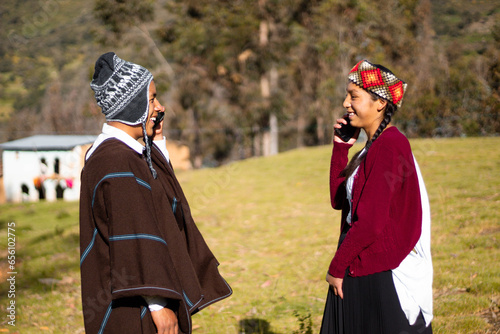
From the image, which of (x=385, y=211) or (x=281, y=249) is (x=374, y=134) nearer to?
(x=385, y=211)

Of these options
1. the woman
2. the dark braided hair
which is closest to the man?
the woman

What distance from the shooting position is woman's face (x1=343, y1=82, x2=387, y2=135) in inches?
91.7

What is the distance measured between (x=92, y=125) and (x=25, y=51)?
20.3 m

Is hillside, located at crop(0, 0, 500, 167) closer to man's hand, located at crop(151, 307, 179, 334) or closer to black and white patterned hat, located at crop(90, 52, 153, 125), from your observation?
black and white patterned hat, located at crop(90, 52, 153, 125)

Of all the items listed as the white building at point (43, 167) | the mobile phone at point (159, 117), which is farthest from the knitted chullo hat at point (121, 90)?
the white building at point (43, 167)

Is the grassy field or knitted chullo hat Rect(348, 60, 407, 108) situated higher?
knitted chullo hat Rect(348, 60, 407, 108)

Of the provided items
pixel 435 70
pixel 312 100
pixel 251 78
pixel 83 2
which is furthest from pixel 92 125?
pixel 83 2

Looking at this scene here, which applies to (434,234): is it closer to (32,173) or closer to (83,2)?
(32,173)

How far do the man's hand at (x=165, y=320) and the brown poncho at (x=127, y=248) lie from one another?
0.14 ft

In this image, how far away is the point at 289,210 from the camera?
10281mm

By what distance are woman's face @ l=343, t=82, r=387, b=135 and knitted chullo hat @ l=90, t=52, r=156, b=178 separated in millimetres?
1028

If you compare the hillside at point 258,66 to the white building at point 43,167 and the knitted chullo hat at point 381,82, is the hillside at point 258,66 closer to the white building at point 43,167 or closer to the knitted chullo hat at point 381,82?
the white building at point 43,167

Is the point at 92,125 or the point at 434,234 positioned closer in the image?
the point at 434,234

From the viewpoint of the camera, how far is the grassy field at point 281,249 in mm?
4680
